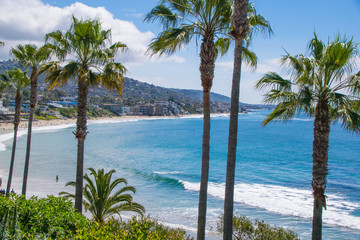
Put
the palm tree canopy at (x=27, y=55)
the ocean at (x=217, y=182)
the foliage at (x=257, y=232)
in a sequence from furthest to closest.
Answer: the ocean at (x=217, y=182)
the palm tree canopy at (x=27, y=55)
the foliage at (x=257, y=232)

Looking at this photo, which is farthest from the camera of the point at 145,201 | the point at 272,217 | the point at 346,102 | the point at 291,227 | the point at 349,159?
the point at 349,159

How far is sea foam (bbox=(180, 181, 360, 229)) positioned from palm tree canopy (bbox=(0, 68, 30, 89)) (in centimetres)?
1766

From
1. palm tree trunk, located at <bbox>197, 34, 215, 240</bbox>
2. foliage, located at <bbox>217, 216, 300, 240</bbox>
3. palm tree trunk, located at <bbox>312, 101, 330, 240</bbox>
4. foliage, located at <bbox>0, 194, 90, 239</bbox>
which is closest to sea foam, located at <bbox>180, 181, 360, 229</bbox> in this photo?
foliage, located at <bbox>217, 216, 300, 240</bbox>

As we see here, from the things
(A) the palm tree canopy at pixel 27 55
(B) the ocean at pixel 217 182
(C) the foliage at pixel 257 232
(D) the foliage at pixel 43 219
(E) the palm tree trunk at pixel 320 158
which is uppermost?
(A) the palm tree canopy at pixel 27 55

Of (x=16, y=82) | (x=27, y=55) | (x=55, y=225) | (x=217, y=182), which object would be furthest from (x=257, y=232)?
(x=217, y=182)

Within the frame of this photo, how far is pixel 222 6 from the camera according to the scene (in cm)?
791

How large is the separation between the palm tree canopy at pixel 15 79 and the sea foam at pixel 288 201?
17.7 m

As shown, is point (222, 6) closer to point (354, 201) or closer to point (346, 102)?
point (346, 102)

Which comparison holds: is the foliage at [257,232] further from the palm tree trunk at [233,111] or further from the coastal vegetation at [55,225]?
the coastal vegetation at [55,225]

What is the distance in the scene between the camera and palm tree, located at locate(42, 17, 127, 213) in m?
10.2

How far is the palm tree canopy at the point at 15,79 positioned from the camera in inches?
680

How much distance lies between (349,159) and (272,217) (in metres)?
35.6

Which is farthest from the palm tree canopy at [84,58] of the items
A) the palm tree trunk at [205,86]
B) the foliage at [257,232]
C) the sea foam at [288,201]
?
the sea foam at [288,201]

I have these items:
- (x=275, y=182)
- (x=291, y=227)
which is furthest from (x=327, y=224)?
(x=275, y=182)
